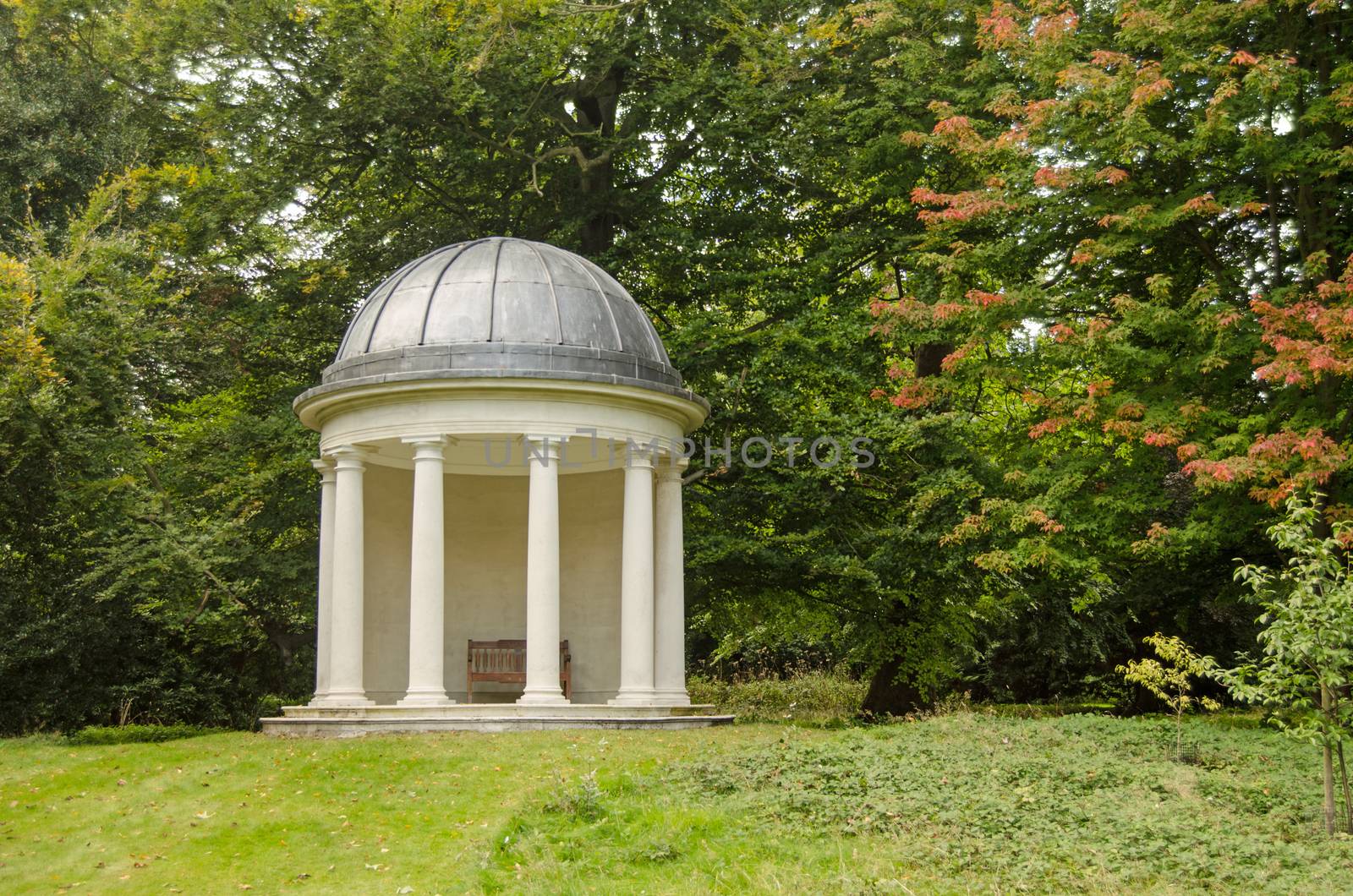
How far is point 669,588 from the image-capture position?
79.7 feet

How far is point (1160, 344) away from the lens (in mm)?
22609

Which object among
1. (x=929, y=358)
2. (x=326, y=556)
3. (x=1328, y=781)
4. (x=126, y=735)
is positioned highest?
(x=929, y=358)

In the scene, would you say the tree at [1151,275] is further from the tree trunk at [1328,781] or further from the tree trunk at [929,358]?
the tree trunk at [1328,781]

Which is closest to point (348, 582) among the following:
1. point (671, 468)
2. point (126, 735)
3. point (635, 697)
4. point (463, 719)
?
point (463, 719)

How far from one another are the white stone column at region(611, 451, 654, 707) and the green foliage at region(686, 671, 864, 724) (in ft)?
24.3

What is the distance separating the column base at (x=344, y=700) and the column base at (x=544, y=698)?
2.79 m

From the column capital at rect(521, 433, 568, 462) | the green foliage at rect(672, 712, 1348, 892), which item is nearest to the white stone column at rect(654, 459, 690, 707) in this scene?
the column capital at rect(521, 433, 568, 462)

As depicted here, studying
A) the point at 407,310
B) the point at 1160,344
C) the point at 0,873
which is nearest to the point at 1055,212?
the point at 1160,344

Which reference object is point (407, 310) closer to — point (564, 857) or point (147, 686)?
point (147, 686)

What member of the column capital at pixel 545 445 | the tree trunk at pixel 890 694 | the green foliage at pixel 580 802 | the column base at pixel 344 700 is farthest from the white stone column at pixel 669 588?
the green foliage at pixel 580 802

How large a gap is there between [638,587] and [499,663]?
424 cm

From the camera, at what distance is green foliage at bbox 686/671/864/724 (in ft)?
102

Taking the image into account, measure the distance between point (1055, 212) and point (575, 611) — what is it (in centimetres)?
1232

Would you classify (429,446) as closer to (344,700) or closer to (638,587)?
(638,587)
